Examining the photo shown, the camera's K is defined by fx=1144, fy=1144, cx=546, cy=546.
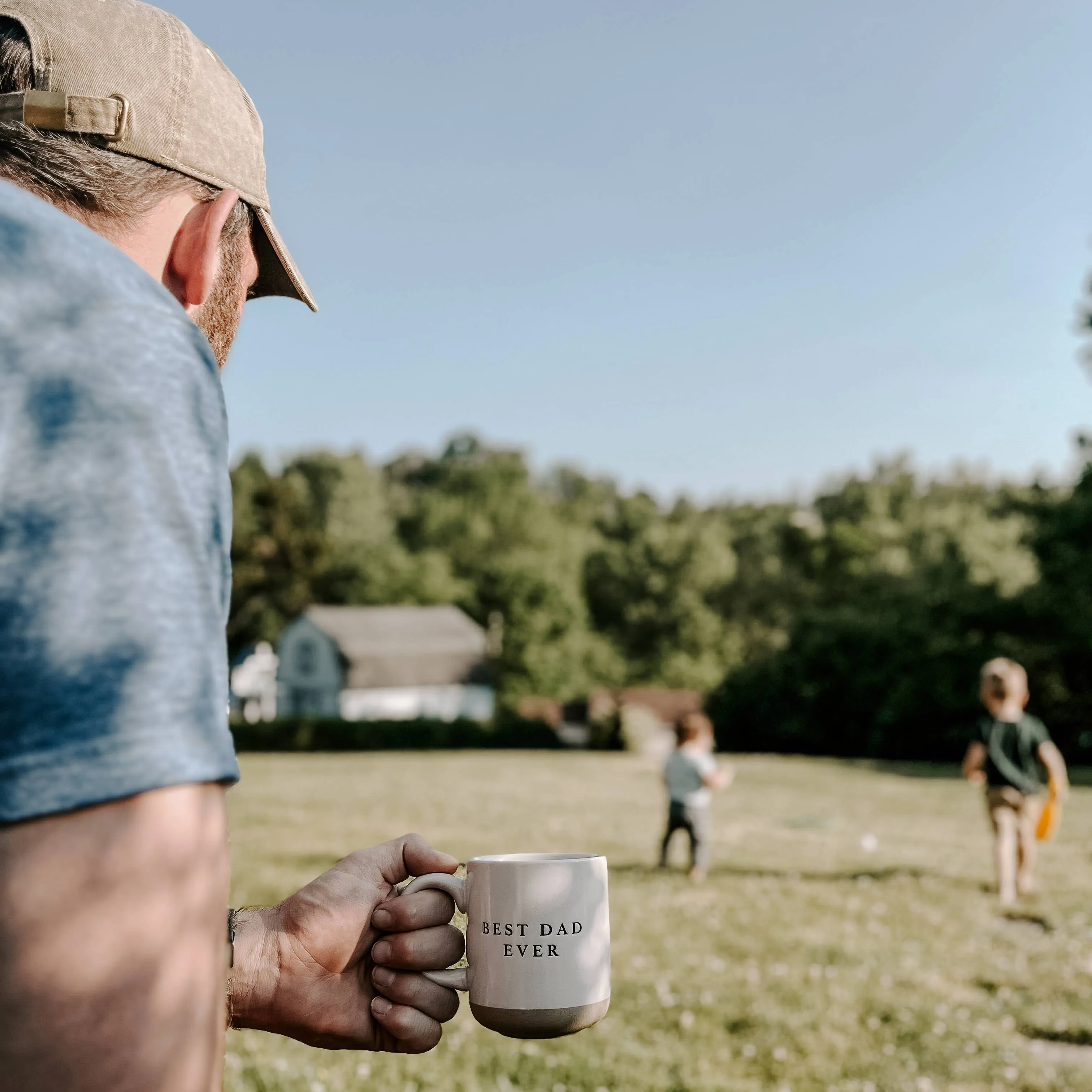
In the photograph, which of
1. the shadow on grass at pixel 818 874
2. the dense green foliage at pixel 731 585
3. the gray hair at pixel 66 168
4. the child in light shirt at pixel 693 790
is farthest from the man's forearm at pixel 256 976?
the dense green foliage at pixel 731 585

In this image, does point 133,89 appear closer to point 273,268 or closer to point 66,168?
point 66,168

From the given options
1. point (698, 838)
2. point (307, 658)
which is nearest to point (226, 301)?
point (698, 838)

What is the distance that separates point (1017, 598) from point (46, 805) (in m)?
37.8

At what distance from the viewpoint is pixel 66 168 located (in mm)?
1268

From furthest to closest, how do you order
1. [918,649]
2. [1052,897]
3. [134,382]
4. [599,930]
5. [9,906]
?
[918,649], [1052,897], [599,930], [134,382], [9,906]

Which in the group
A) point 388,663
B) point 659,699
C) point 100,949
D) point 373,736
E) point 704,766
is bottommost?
point 373,736

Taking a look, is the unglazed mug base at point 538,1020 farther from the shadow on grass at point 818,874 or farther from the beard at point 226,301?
the shadow on grass at point 818,874

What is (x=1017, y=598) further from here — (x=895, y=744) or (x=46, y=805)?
(x=46, y=805)

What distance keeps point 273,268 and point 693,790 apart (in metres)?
9.93

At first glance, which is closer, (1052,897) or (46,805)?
(46,805)

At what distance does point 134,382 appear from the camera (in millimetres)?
892

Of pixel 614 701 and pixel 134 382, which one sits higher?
pixel 134 382

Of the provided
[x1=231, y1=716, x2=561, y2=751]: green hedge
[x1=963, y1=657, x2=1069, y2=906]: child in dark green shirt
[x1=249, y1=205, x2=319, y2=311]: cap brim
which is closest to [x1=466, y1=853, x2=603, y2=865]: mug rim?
[x1=249, y1=205, x2=319, y2=311]: cap brim

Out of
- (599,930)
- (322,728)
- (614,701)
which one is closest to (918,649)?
(614,701)
